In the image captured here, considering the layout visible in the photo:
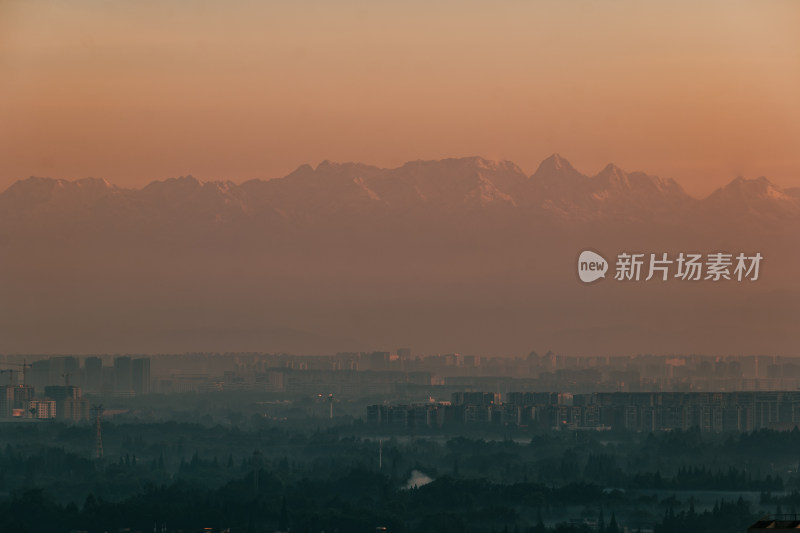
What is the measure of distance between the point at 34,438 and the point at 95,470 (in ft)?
90.7

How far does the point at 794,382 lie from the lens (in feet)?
552

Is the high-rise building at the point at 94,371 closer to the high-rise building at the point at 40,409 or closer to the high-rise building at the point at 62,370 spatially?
the high-rise building at the point at 62,370

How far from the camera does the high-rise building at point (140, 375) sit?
18427 cm

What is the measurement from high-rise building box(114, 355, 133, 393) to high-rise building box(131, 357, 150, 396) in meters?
0.40

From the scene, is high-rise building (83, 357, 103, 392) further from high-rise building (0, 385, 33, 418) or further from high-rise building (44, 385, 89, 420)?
high-rise building (0, 385, 33, 418)

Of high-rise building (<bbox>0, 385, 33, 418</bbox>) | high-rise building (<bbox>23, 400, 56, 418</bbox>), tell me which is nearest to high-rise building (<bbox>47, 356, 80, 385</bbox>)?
high-rise building (<bbox>0, 385, 33, 418</bbox>)

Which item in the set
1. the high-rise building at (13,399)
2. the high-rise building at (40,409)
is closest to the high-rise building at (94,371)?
the high-rise building at (13,399)

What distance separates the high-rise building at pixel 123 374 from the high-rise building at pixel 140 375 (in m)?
0.40

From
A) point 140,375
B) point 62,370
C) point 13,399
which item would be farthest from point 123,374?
point 13,399

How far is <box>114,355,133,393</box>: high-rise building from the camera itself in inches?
7165

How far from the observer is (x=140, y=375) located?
187500 millimetres

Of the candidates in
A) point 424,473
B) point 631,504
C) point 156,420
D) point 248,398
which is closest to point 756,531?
point 631,504

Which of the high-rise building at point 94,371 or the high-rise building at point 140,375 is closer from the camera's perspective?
the high-rise building at point 94,371

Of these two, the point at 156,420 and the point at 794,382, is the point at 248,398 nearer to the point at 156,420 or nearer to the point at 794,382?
the point at 156,420
